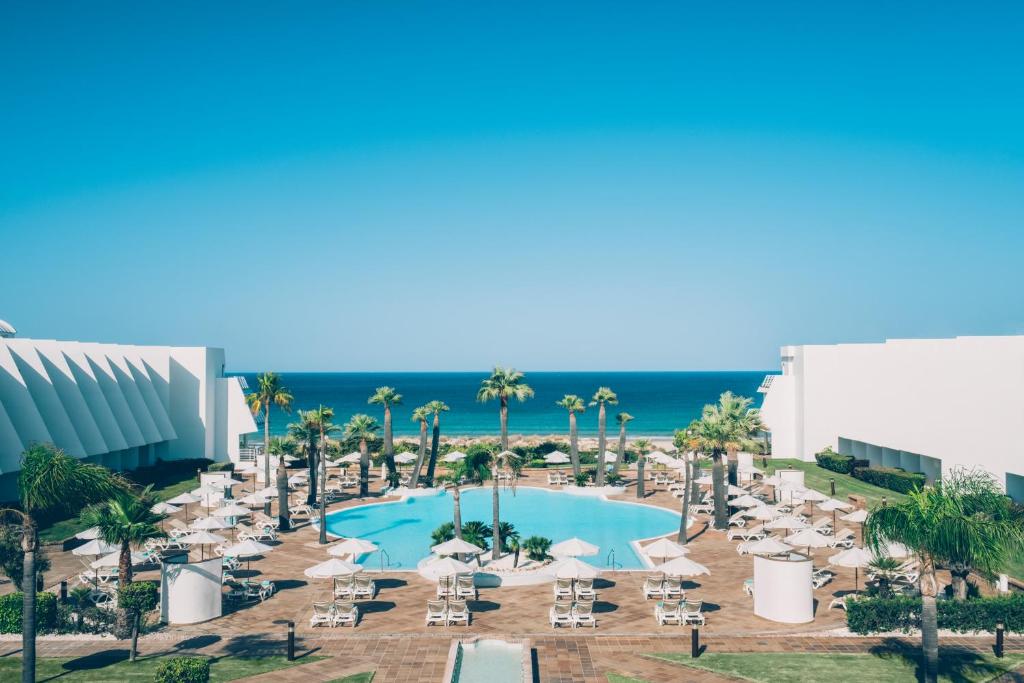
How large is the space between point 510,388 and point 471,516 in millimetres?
6601

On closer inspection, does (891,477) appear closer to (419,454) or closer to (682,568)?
(682,568)

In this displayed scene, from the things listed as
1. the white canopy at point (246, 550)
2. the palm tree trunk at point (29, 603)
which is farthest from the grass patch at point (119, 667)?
the white canopy at point (246, 550)

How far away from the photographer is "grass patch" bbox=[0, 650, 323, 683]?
53.1ft

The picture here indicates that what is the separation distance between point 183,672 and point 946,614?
676 inches

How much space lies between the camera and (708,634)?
19.0 m

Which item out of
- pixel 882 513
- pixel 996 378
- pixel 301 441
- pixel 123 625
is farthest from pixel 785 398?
pixel 123 625

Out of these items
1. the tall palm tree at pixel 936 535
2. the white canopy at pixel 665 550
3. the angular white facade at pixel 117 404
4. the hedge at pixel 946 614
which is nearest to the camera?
the tall palm tree at pixel 936 535

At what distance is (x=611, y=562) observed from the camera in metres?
27.9

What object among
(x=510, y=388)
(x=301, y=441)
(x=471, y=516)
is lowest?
(x=471, y=516)

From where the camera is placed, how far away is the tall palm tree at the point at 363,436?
41.4m

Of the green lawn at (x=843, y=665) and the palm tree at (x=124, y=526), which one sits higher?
the palm tree at (x=124, y=526)

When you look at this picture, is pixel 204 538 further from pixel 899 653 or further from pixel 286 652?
pixel 899 653

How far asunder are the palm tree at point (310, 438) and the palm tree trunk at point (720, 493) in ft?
58.8

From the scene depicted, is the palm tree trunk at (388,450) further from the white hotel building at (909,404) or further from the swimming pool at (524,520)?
the white hotel building at (909,404)
